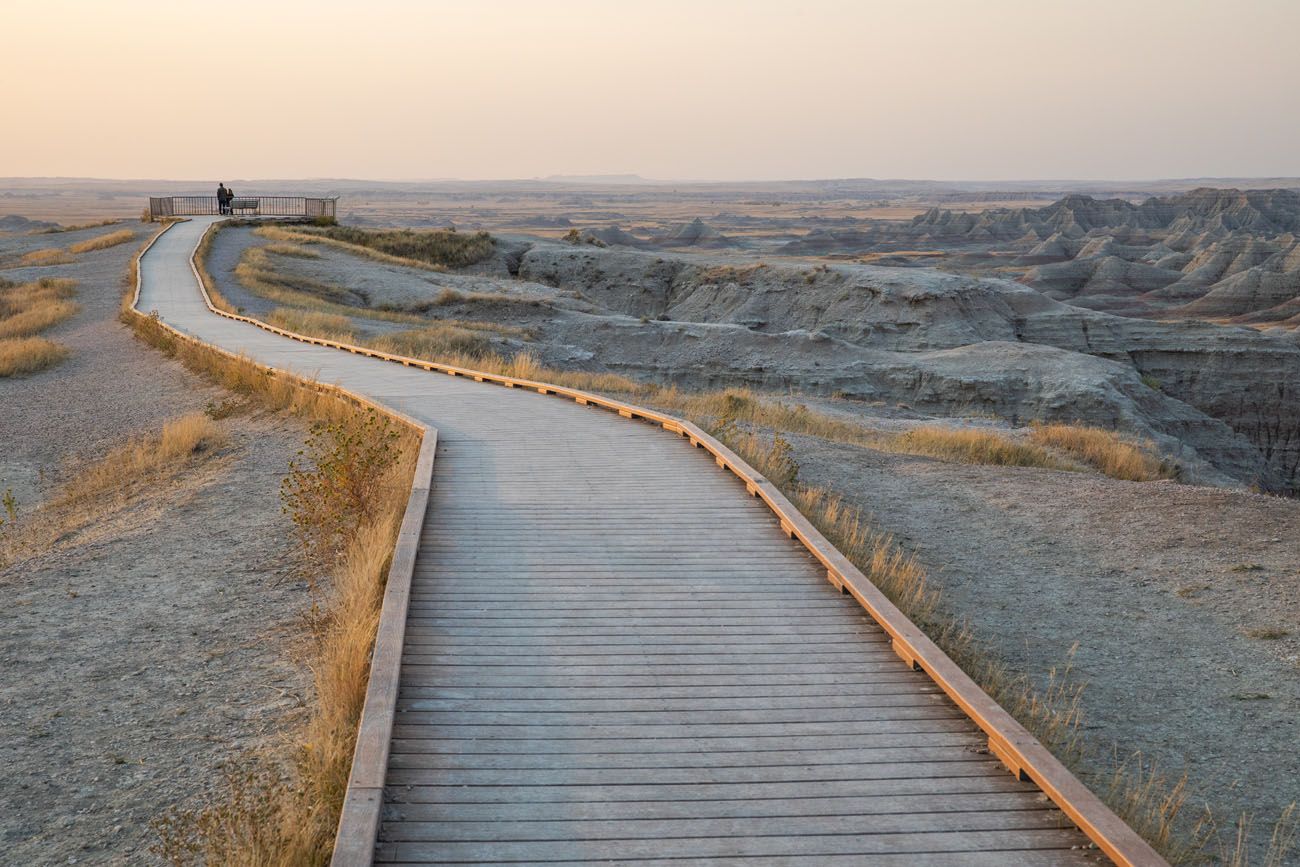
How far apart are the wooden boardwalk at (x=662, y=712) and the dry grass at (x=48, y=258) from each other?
3874cm

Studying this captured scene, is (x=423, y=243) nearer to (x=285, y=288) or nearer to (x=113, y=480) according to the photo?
(x=285, y=288)

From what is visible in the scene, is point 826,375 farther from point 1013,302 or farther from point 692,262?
point 692,262

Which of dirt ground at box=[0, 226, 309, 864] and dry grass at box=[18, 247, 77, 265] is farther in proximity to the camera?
dry grass at box=[18, 247, 77, 265]

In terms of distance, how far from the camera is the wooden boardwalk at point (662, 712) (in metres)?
4.82

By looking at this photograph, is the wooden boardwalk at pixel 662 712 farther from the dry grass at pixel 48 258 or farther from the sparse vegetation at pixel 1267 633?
the dry grass at pixel 48 258

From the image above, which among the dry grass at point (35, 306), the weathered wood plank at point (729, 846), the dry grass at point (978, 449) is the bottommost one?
the dry grass at point (978, 449)

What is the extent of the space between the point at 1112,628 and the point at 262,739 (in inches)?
273

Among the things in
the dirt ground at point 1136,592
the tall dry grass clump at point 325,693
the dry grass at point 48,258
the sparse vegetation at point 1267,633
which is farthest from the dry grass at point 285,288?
the sparse vegetation at point 1267,633

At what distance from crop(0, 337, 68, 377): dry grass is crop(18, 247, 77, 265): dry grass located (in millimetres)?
18719

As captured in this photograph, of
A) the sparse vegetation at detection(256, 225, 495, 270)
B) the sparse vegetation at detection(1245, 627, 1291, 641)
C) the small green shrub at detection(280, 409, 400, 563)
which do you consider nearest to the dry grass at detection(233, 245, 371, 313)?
the sparse vegetation at detection(256, 225, 495, 270)

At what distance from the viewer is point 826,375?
1235 inches

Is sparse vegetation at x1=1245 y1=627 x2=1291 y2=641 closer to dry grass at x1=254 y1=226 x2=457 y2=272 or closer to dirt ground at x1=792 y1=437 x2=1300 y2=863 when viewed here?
dirt ground at x1=792 y1=437 x2=1300 y2=863

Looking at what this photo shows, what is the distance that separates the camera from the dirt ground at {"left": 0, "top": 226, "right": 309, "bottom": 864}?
19.4 feet

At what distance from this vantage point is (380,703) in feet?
18.6
